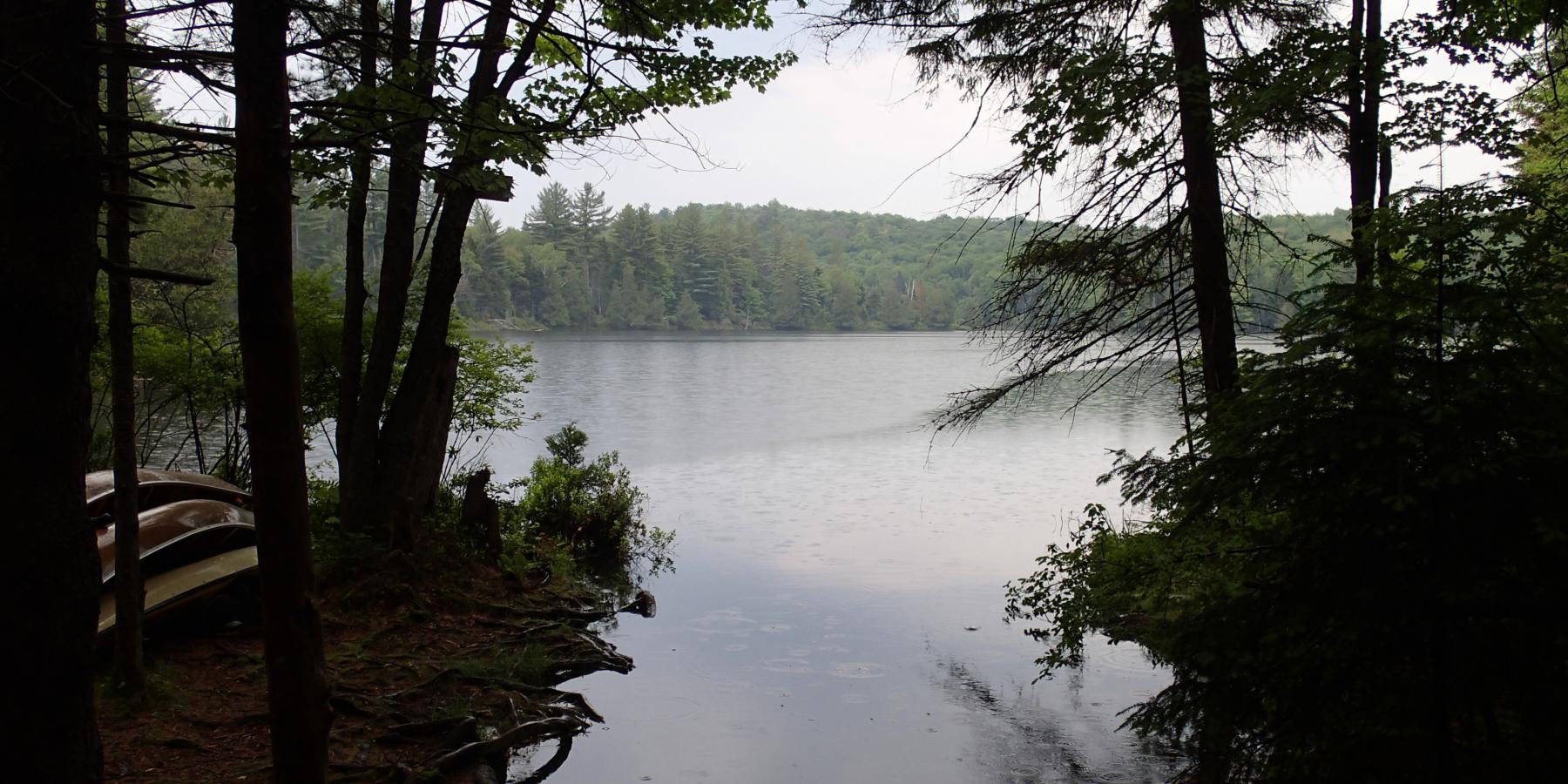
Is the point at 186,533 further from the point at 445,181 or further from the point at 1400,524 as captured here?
the point at 1400,524

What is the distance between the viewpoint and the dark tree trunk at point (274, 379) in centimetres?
338

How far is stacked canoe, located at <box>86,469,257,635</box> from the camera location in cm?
677

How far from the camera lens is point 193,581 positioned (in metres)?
7.01

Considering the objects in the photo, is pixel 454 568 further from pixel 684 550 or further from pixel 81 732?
pixel 81 732

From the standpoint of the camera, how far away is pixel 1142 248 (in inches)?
323

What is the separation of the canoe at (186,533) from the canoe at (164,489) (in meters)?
0.24

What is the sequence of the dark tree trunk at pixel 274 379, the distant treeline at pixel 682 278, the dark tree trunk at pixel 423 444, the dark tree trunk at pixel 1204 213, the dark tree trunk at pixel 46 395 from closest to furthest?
the dark tree trunk at pixel 46 395 → the dark tree trunk at pixel 274 379 → the dark tree trunk at pixel 1204 213 → the dark tree trunk at pixel 423 444 → the distant treeline at pixel 682 278

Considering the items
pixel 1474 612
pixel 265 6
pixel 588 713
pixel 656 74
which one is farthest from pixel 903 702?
pixel 265 6

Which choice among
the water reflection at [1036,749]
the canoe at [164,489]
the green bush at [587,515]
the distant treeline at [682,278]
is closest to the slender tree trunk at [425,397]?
the canoe at [164,489]

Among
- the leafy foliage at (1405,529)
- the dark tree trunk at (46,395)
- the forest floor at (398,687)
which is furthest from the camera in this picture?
the forest floor at (398,687)

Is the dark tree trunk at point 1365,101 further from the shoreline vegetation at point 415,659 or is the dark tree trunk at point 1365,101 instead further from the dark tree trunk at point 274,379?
the shoreline vegetation at point 415,659

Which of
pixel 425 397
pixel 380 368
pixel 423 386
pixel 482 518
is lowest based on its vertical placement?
pixel 482 518

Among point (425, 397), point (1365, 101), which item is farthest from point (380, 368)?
point (1365, 101)

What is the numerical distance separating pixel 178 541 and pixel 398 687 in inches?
73.8
